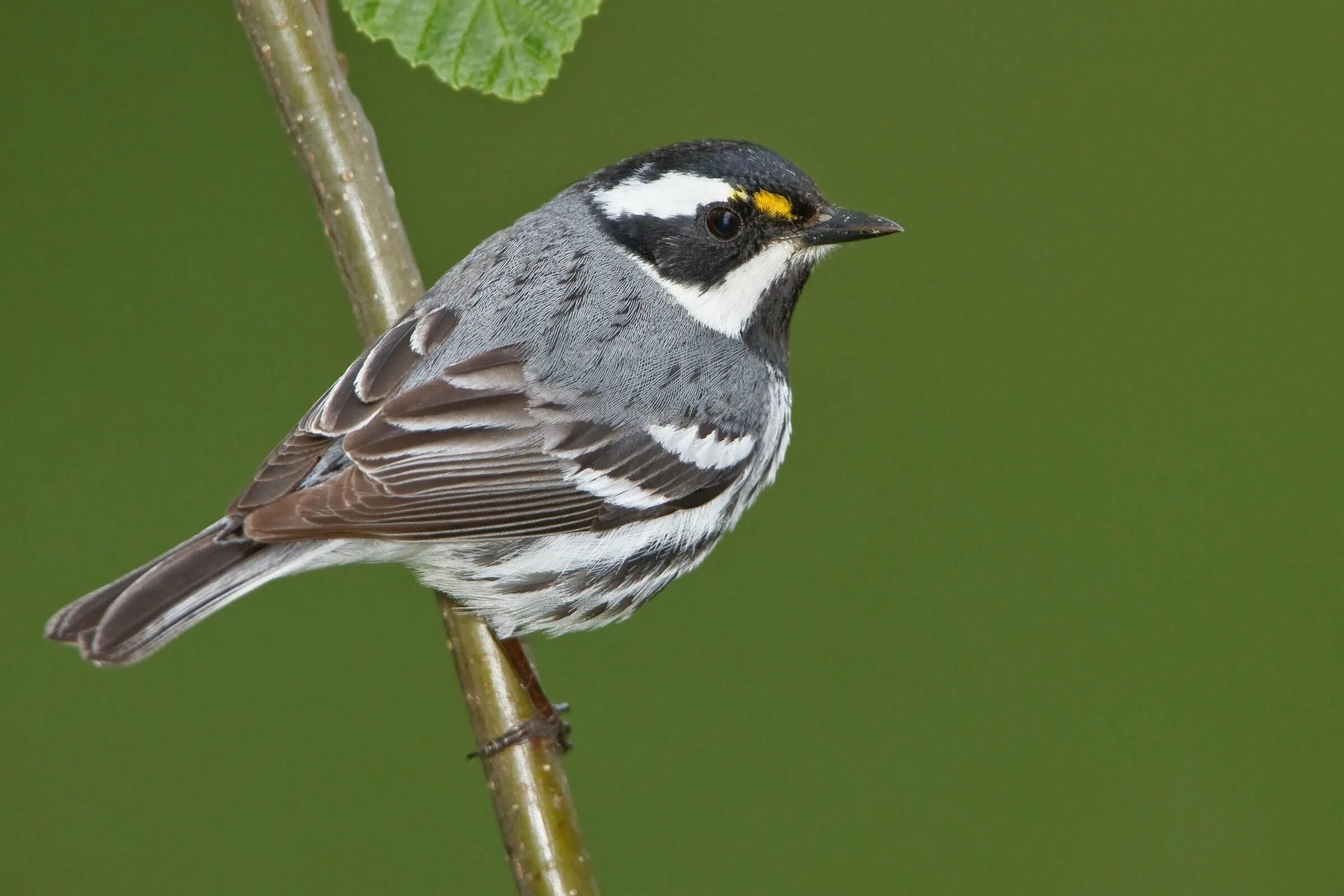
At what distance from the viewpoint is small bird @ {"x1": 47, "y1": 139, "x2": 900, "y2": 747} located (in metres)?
2.55

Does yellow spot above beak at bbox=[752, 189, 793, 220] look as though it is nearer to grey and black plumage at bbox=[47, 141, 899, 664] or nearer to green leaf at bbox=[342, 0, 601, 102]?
grey and black plumage at bbox=[47, 141, 899, 664]

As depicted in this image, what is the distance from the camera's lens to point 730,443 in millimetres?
2791

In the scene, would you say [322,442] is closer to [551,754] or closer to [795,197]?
[551,754]

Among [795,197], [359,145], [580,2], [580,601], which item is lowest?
[580,601]

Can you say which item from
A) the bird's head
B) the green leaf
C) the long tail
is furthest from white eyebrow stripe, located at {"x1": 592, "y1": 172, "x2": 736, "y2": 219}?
the long tail

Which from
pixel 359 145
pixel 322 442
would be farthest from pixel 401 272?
pixel 322 442

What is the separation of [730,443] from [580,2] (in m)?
0.91

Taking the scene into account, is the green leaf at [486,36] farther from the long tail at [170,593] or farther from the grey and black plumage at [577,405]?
the long tail at [170,593]

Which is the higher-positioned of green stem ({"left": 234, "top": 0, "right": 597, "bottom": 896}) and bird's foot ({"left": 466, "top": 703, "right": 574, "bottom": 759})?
green stem ({"left": 234, "top": 0, "right": 597, "bottom": 896})

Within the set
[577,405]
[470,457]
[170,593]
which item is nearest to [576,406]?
[577,405]

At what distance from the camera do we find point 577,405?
262 cm

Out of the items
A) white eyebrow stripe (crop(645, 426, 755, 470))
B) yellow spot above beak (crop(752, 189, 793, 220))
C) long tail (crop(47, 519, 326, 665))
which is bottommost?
long tail (crop(47, 519, 326, 665))

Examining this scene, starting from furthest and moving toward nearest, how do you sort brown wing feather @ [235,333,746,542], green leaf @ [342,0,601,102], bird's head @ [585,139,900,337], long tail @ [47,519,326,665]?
bird's head @ [585,139,900,337] → brown wing feather @ [235,333,746,542] → green leaf @ [342,0,601,102] → long tail @ [47,519,326,665]

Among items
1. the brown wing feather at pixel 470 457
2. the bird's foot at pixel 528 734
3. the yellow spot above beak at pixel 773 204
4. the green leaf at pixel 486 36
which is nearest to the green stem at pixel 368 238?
the bird's foot at pixel 528 734
